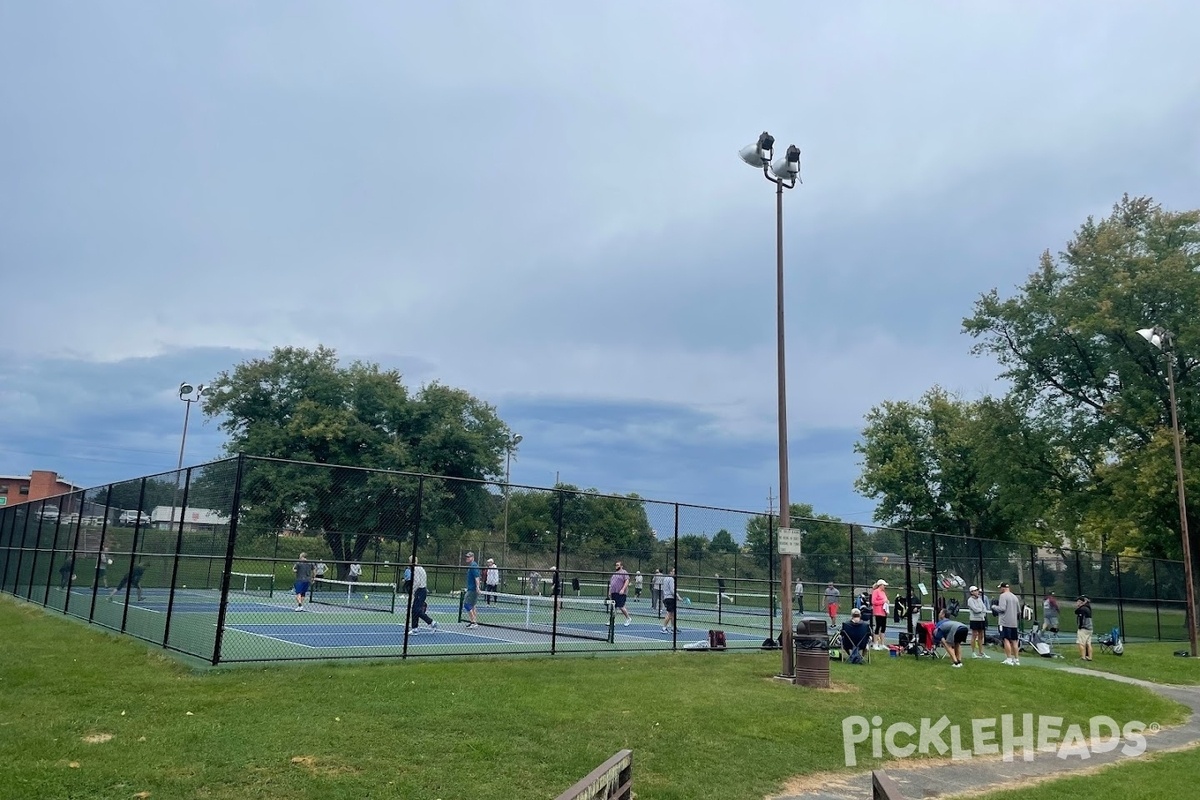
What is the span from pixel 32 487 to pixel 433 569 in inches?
2913

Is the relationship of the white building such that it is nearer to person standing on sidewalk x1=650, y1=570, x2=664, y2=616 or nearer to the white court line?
the white court line

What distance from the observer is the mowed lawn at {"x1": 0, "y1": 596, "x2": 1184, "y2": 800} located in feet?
21.7

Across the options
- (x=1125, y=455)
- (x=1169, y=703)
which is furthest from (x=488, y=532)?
(x=1125, y=455)

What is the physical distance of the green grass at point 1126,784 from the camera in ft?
25.3

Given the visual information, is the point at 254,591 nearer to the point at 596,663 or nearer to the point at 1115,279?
the point at 596,663

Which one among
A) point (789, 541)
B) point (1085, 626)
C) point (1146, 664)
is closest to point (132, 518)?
point (789, 541)

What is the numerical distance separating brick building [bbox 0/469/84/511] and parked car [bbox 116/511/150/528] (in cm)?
7094

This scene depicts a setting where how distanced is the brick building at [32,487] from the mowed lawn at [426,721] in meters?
78.8

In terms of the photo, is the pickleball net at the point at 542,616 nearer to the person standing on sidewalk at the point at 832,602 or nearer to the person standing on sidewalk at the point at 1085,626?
the person standing on sidewalk at the point at 832,602

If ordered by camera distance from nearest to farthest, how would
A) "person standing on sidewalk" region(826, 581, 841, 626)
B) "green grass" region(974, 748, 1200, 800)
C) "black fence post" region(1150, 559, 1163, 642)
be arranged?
"green grass" region(974, 748, 1200, 800) → "person standing on sidewalk" region(826, 581, 841, 626) → "black fence post" region(1150, 559, 1163, 642)

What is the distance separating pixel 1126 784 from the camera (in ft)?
27.3

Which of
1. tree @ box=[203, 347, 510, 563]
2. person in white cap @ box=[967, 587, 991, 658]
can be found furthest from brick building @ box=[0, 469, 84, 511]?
person in white cap @ box=[967, 587, 991, 658]

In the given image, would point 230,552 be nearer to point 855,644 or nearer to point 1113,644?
point 855,644

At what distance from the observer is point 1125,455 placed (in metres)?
33.8
